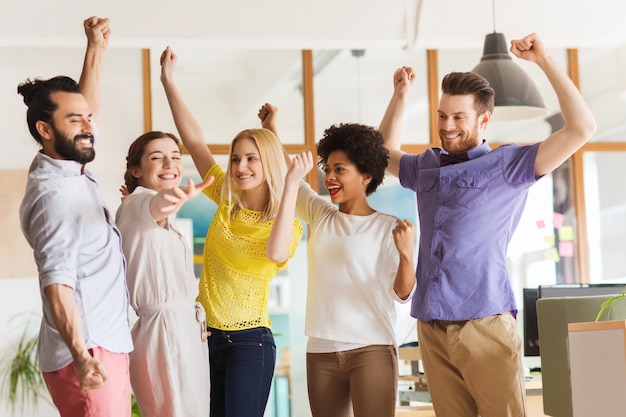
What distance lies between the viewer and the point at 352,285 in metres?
2.91

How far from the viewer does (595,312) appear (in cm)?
424

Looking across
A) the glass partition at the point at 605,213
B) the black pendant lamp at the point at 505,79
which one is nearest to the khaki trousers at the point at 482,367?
the black pendant lamp at the point at 505,79

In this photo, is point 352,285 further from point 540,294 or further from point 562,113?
point 540,294

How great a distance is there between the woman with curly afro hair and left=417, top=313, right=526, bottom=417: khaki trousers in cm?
19

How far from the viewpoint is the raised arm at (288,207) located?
2.80m

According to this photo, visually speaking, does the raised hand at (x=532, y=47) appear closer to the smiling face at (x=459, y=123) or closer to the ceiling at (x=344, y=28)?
the smiling face at (x=459, y=123)

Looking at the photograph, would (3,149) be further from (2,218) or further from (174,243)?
(174,243)

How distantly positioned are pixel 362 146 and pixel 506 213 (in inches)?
21.3

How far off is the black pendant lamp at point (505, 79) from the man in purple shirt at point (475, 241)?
2210 mm

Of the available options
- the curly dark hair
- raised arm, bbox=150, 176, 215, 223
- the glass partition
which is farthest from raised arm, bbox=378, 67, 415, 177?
the glass partition

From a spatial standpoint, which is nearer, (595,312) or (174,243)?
(174,243)

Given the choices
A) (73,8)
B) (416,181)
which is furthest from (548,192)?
(416,181)

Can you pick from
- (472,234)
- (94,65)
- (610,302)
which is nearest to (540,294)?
(610,302)

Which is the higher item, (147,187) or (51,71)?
(51,71)
